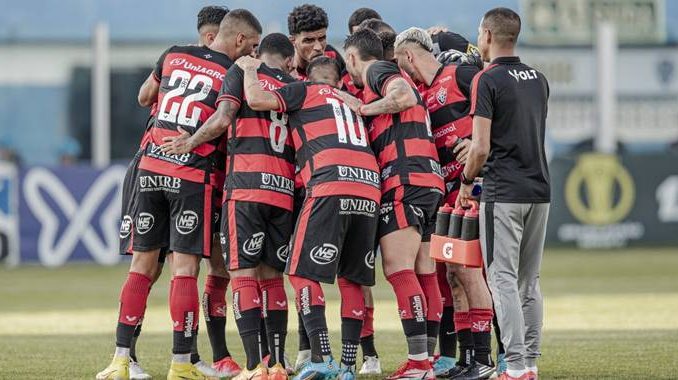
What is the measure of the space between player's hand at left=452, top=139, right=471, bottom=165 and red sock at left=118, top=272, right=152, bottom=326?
7.60 ft

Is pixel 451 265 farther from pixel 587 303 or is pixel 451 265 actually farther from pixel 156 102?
pixel 587 303

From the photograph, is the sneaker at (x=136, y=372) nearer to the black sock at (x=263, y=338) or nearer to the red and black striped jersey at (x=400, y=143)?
the black sock at (x=263, y=338)

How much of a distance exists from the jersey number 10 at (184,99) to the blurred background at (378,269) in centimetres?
184

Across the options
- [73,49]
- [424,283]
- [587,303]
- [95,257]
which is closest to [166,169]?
[424,283]

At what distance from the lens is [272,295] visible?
921 centimetres

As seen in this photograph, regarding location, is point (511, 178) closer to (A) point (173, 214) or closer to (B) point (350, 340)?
(B) point (350, 340)

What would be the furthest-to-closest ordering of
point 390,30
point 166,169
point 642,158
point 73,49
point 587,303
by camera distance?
1. point 73,49
2. point 642,158
3. point 587,303
4. point 390,30
5. point 166,169

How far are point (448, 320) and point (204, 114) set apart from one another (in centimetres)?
232

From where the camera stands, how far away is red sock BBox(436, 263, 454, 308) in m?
10.1

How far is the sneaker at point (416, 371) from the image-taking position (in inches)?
346

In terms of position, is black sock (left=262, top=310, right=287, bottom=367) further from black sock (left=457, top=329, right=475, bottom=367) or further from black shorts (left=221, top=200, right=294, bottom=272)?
black sock (left=457, top=329, right=475, bottom=367)

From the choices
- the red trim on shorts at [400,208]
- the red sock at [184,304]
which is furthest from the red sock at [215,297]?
the red trim on shorts at [400,208]

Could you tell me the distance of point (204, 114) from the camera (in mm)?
9234

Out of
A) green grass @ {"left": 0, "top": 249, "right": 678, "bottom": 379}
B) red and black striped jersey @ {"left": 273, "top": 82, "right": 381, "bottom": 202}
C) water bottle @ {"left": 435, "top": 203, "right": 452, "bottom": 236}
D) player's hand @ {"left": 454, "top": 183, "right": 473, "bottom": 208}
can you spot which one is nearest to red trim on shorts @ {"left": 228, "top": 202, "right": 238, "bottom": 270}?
red and black striped jersey @ {"left": 273, "top": 82, "right": 381, "bottom": 202}
